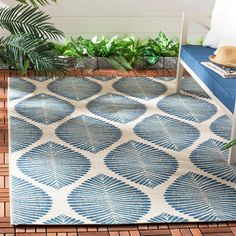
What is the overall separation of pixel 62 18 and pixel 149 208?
253 centimetres

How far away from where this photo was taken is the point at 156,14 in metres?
5.06

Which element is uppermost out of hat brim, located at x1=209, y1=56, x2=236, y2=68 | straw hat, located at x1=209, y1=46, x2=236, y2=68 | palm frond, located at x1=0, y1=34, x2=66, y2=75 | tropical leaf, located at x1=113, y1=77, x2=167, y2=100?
palm frond, located at x1=0, y1=34, x2=66, y2=75

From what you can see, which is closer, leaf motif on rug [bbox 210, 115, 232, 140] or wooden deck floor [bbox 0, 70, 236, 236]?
wooden deck floor [bbox 0, 70, 236, 236]

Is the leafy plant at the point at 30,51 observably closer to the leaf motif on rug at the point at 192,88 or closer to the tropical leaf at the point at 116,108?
the tropical leaf at the point at 116,108

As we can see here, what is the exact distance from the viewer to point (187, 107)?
159 inches

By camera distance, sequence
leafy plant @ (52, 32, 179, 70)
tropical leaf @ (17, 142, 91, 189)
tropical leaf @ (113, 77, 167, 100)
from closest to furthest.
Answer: tropical leaf @ (17, 142, 91, 189) → tropical leaf @ (113, 77, 167, 100) → leafy plant @ (52, 32, 179, 70)

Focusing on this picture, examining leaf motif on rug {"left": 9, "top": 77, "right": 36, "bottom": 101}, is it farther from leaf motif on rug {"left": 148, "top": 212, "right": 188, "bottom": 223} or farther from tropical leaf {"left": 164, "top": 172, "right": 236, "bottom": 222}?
leaf motif on rug {"left": 148, "top": 212, "right": 188, "bottom": 223}

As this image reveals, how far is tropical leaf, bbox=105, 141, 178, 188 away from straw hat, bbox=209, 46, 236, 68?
0.76 meters

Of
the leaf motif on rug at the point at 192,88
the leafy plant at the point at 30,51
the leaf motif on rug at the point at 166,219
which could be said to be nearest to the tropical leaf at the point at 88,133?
the leafy plant at the point at 30,51

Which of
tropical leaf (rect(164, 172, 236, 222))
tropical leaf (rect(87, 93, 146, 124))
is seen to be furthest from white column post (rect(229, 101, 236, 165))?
tropical leaf (rect(87, 93, 146, 124))

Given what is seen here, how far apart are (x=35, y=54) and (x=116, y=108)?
880mm

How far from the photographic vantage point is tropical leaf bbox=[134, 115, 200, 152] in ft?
11.4

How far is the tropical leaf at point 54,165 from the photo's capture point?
9.83 ft

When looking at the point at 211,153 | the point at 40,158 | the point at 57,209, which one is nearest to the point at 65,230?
the point at 57,209
